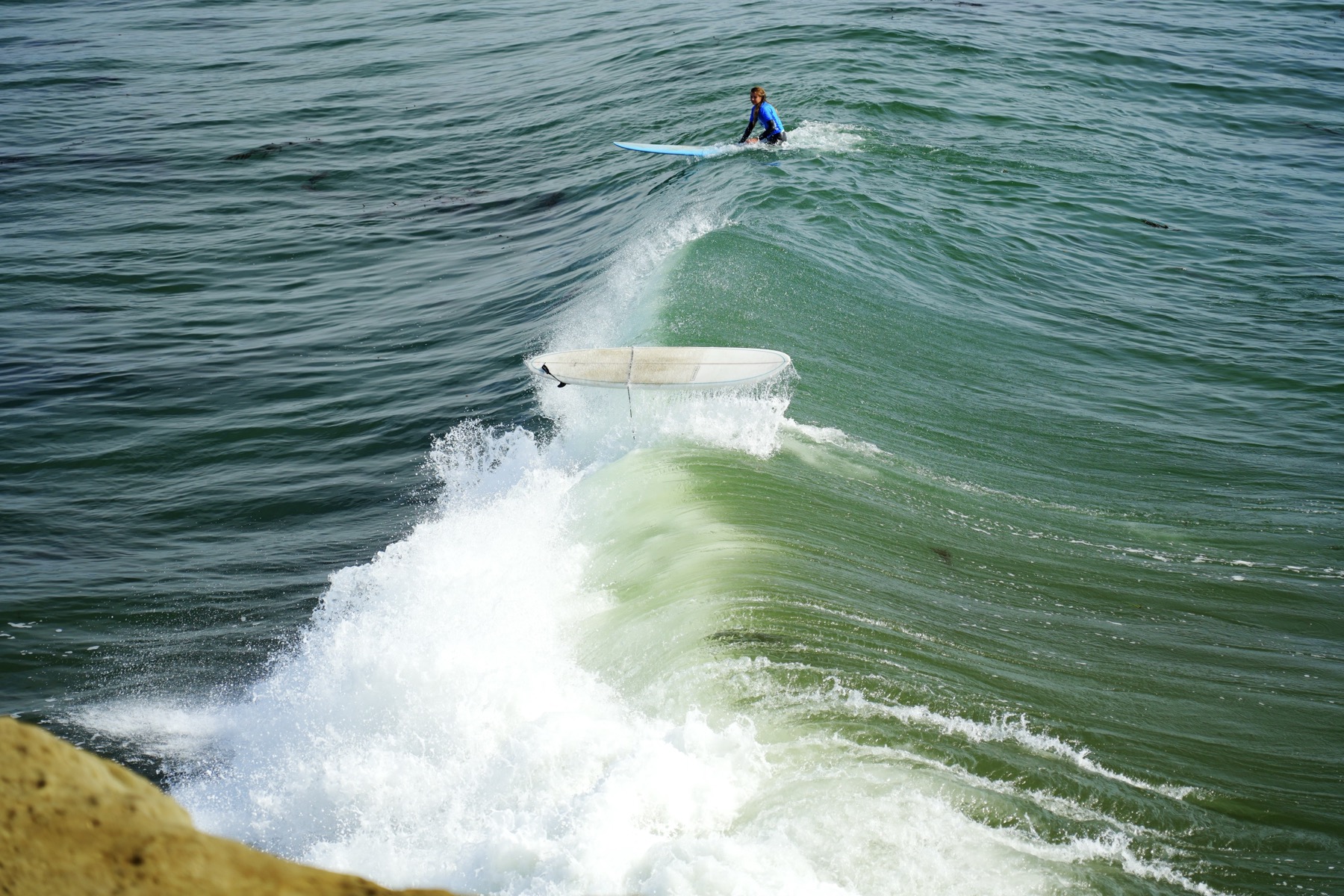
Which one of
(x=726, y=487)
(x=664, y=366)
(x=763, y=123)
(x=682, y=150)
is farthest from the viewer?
(x=682, y=150)

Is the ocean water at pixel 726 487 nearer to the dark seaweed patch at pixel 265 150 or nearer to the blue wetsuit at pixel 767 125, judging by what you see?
the dark seaweed patch at pixel 265 150

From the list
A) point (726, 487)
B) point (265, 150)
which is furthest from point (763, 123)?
point (265, 150)

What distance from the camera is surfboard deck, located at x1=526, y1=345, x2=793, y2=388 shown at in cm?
976

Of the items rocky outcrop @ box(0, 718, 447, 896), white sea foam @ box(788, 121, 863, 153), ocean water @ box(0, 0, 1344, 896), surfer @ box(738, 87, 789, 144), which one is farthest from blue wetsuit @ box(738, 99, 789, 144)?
rocky outcrop @ box(0, 718, 447, 896)

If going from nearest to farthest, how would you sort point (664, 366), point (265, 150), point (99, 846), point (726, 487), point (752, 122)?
1. point (99, 846)
2. point (726, 487)
3. point (664, 366)
4. point (752, 122)
5. point (265, 150)

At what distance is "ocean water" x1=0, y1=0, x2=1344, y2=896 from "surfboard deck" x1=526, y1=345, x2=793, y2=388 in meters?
0.40

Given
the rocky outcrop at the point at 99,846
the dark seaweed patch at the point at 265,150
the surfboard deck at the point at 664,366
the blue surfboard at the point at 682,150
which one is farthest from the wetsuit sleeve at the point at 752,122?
the rocky outcrop at the point at 99,846

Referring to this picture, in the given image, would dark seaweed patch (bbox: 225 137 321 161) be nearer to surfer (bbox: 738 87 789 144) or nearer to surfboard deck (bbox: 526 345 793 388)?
surfer (bbox: 738 87 789 144)

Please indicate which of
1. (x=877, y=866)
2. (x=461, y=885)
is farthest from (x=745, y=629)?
(x=461, y=885)

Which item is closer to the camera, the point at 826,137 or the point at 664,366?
the point at 664,366

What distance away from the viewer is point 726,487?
8906 millimetres

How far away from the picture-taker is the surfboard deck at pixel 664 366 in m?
9.76

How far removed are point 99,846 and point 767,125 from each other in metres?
17.7

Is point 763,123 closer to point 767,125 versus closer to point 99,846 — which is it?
point 767,125
